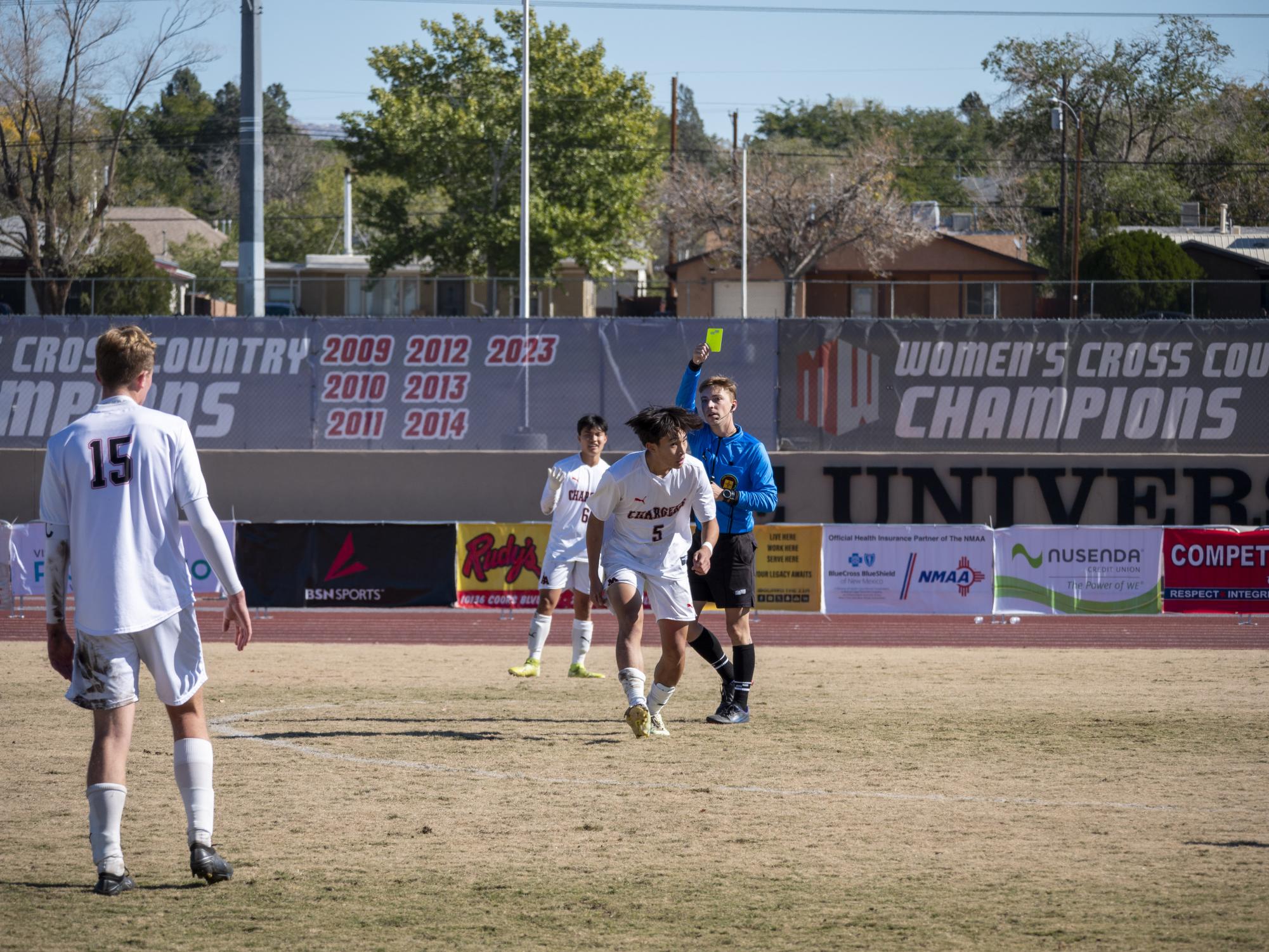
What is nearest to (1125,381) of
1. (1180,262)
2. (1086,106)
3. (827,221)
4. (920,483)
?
(920,483)

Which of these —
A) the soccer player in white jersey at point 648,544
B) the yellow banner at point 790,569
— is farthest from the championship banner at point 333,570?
the soccer player in white jersey at point 648,544

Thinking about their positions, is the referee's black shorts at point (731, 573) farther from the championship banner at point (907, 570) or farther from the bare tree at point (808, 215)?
the bare tree at point (808, 215)

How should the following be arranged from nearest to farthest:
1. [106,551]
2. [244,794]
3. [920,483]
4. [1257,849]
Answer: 1. [106,551]
2. [1257,849]
3. [244,794]
4. [920,483]

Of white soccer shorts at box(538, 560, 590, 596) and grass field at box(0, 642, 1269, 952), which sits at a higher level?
white soccer shorts at box(538, 560, 590, 596)

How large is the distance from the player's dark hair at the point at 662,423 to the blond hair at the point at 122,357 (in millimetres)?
3440

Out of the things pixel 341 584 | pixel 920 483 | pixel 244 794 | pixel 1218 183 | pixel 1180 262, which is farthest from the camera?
pixel 1218 183

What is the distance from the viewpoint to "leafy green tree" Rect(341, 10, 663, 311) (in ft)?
161

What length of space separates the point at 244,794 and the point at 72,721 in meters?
3.07

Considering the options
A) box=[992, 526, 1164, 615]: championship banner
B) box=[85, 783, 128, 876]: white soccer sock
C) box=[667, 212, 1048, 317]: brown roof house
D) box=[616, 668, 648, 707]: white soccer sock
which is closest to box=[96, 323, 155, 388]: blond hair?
box=[85, 783, 128, 876]: white soccer sock

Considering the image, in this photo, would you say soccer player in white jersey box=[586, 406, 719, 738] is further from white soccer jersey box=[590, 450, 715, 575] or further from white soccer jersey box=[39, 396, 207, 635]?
white soccer jersey box=[39, 396, 207, 635]

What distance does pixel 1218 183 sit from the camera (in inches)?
2756

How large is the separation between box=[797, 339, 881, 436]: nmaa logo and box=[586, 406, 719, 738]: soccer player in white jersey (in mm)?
13186

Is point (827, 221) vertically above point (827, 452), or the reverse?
point (827, 221)

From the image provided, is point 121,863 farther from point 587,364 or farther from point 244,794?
point 587,364
